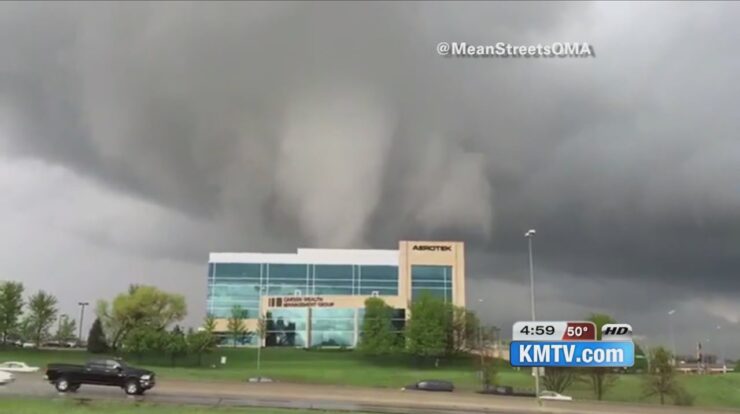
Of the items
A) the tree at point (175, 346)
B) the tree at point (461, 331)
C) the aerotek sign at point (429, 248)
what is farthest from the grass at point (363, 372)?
the aerotek sign at point (429, 248)

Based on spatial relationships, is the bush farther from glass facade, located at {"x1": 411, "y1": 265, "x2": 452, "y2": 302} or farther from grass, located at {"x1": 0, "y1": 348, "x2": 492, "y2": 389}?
glass facade, located at {"x1": 411, "y1": 265, "x2": 452, "y2": 302}

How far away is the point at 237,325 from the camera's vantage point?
72.2m

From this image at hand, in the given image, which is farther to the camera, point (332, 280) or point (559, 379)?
point (332, 280)

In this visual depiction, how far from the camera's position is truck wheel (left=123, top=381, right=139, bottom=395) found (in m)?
24.7

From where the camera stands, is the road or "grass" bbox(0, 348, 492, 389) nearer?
the road

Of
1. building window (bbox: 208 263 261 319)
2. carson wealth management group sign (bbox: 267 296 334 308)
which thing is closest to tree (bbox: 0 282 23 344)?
building window (bbox: 208 263 261 319)

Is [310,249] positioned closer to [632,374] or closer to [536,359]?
[632,374]

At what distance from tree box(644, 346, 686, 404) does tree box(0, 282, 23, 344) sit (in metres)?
41.8

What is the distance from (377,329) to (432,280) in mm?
18946

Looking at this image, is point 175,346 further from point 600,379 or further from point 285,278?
point 285,278

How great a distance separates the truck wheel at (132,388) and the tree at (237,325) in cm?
4620

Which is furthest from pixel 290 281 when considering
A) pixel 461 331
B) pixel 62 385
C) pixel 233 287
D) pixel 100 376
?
pixel 62 385

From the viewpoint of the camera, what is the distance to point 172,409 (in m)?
20.4

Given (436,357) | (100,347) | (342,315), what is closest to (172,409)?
(100,347)
